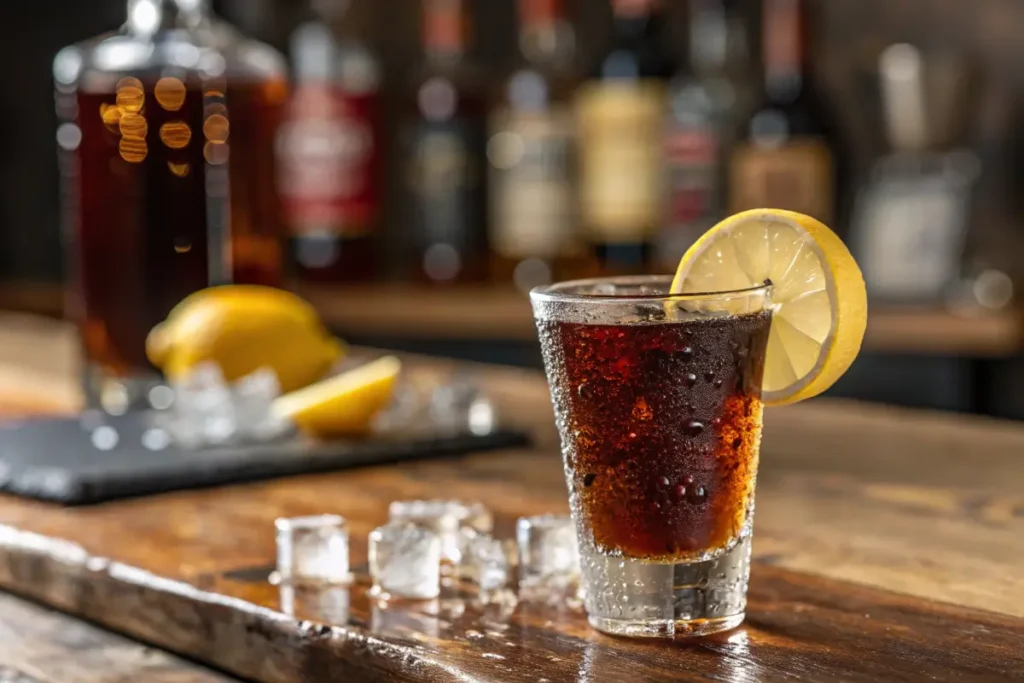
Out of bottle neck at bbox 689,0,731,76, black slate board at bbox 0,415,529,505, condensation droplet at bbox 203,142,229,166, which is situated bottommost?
black slate board at bbox 0,415,529,505

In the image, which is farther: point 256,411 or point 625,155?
point 625,155

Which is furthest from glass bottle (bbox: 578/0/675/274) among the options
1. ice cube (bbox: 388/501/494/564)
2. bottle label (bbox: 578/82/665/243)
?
ice cube (bbox: 388/501/494/564)

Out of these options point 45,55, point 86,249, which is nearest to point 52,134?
point 45,55

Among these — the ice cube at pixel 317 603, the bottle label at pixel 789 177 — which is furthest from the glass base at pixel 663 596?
the bottle label at pixel 789 177

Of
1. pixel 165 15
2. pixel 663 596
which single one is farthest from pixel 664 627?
pixel 165 15

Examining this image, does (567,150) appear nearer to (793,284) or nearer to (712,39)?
(712,39)

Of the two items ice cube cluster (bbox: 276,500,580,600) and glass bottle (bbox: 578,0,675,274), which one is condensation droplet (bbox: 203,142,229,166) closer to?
ice cube cluster (bbox: 276,500,580,600)
